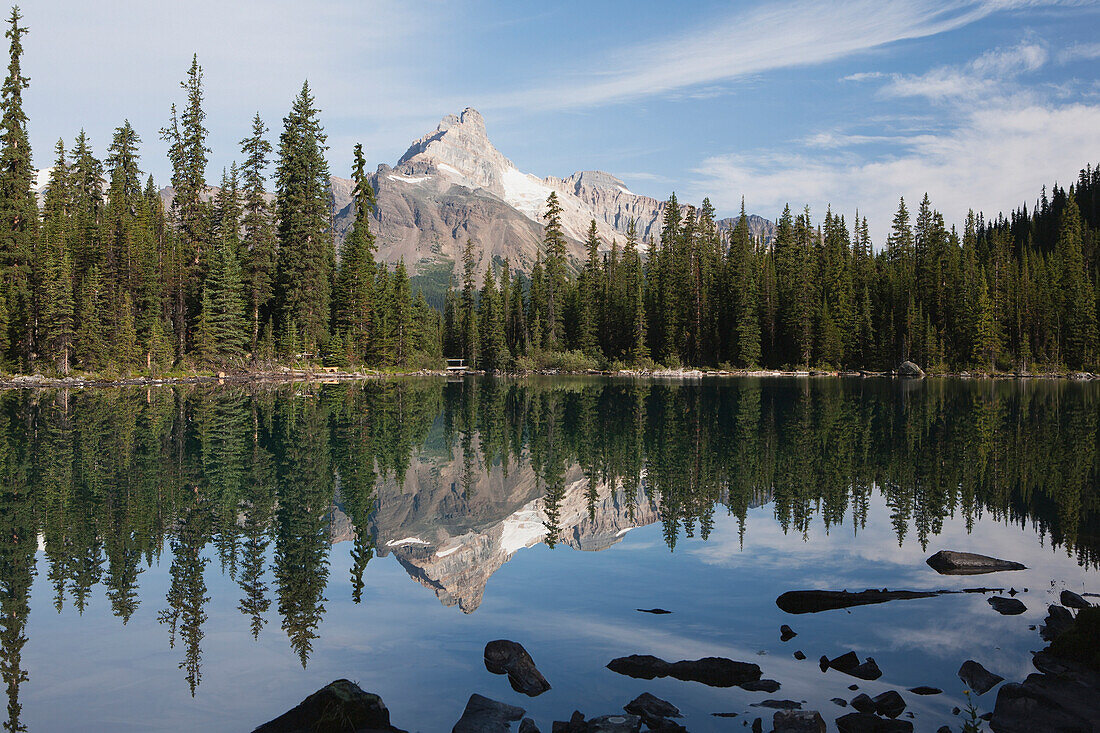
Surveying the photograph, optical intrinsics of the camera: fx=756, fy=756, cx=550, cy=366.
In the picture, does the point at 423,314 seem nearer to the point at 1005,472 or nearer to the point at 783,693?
the point at 1005,472

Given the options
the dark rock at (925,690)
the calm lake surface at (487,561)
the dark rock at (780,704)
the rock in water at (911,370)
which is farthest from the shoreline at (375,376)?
the dark rock at (925,690)

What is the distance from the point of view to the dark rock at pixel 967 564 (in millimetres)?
13938

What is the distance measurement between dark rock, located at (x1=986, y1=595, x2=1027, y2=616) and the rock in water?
97271mm

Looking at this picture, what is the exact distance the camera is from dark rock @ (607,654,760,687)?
912 centimetres

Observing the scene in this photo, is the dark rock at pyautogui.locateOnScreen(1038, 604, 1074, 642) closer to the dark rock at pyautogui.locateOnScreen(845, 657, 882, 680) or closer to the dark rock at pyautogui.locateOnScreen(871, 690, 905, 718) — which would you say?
the dark rock at pyautogui.locateOnScreen(845, 657, 882, 680)

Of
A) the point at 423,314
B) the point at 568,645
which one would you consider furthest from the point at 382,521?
the point at 423,314

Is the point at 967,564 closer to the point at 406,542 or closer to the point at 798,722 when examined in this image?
the point at 798,722

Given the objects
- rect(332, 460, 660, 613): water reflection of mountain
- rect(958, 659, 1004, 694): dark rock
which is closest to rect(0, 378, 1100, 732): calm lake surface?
rect(332, 460, 660, 613): water reflection of mountain

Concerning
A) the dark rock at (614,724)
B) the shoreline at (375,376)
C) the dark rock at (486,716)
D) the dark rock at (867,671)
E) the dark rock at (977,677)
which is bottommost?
the dark rock at (977,677)

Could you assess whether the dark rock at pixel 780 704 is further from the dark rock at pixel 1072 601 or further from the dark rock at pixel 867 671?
the dark rock at pixel 1072 601

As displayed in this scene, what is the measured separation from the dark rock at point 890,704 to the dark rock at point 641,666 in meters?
2.39

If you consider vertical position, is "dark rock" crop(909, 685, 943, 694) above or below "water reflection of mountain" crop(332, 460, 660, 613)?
→ below

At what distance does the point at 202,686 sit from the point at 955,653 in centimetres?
970

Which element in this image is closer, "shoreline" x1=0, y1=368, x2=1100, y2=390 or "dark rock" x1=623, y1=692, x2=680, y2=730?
"dark rock" x1=623, y1=692, x2=680, y2=730
